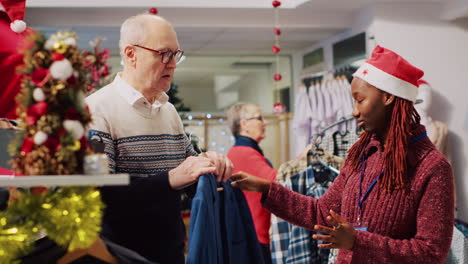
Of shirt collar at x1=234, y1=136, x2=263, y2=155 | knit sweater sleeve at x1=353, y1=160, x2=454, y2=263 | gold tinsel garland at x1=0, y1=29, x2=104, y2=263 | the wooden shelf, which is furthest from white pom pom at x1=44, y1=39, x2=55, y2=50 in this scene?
shirt collar at x1=234, y1=136, x2=263, y2=155

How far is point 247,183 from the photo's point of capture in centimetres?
198

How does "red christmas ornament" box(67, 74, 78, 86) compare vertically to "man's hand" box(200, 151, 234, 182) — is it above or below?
above

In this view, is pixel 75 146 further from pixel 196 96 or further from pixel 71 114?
pixel 196 96

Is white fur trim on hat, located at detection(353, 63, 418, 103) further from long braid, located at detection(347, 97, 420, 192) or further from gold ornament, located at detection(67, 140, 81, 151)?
gold ornament, located at detection(67, 140, 81, 151)

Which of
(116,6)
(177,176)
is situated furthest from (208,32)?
(177,176)

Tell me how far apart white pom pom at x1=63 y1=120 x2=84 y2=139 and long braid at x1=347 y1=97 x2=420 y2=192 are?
1110mm

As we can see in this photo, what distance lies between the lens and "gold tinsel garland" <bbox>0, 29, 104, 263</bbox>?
106 cm

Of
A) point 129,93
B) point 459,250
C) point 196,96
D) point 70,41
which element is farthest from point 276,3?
point 70,41

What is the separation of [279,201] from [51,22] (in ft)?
14.9

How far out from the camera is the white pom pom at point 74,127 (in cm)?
107

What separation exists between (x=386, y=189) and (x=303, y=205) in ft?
1.22

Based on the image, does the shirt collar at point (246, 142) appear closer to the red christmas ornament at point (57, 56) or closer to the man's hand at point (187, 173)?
the man's hand at point (187, 173)

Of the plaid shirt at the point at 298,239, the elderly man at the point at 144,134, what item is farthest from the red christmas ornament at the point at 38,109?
the plaid shirt at the point at 298,239

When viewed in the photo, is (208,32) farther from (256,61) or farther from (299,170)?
(299,170)
